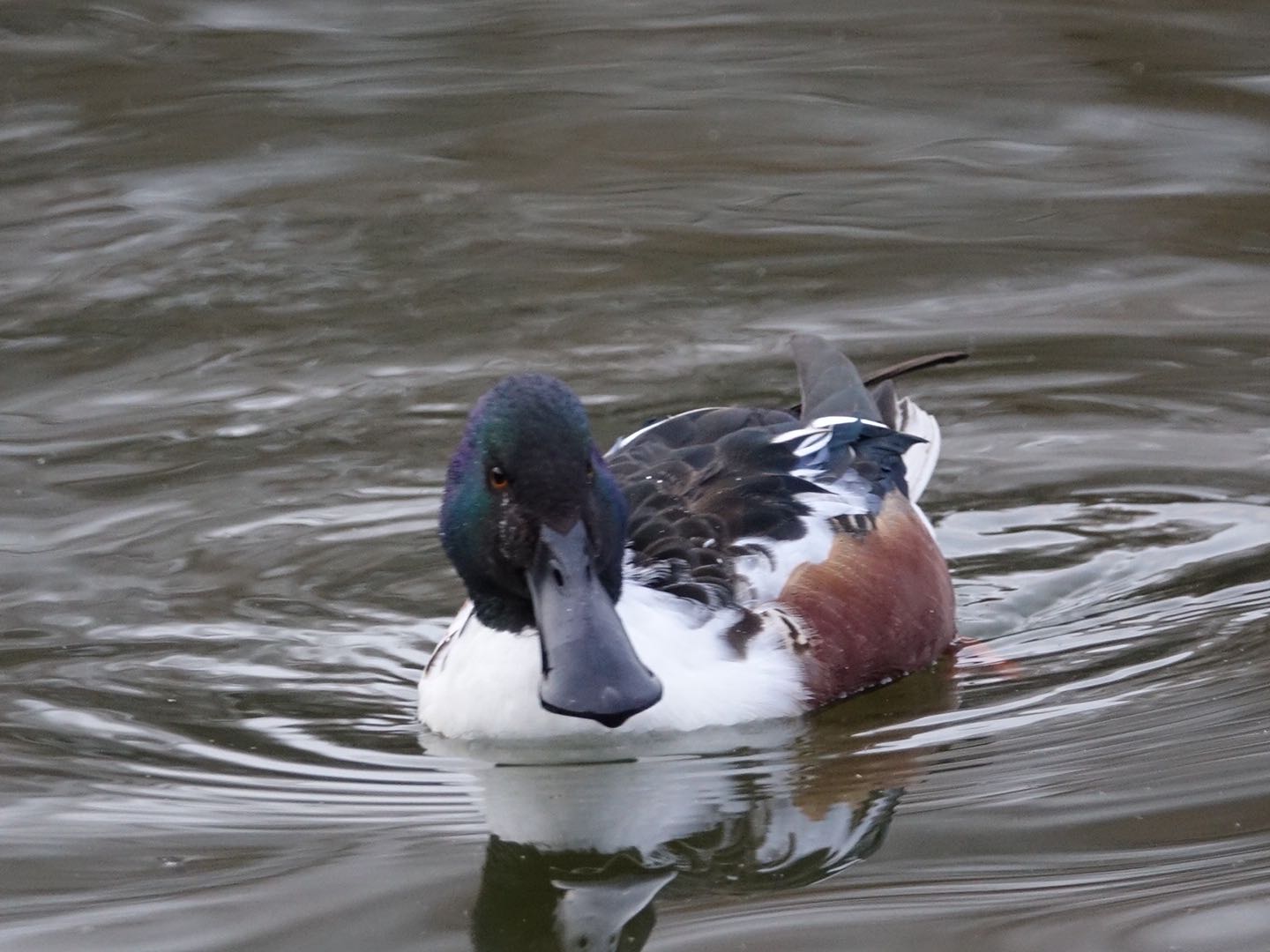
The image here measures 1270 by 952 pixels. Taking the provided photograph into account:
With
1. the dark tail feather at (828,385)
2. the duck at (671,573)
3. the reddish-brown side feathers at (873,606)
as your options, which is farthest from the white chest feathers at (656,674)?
the dark tail feather at (828,385)

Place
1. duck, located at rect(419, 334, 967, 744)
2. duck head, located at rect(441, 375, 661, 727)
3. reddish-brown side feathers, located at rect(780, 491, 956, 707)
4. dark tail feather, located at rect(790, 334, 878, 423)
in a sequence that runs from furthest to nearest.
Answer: dark tail feather, located at rect(790, 334, 878, 423) → reddish-brown side feathers, located at rect(780, 491, 956, 707) → duck, located at rect(419, 334, 967, 744) → duck head, located at rect(441, 375, 661, 727)

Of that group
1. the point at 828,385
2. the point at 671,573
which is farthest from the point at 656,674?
the point at 828,385

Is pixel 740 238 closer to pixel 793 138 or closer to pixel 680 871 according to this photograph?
pixel 793 138

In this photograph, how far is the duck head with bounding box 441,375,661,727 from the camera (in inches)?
166

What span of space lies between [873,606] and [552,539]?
115 centimetres

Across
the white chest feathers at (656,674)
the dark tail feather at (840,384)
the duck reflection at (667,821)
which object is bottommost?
the duck reflection at (667,821)

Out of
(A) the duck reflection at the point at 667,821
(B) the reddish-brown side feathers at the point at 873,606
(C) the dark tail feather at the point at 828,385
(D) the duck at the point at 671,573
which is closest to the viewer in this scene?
(A) the duck reflection at the point at 667,821

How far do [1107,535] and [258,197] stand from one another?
4.45 meters

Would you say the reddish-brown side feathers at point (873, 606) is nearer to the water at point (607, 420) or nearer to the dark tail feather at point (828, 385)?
the water at point (607, 420)

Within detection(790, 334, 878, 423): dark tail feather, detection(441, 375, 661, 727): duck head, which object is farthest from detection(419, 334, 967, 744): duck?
detection(790, 334, 878, 423): dark tail feather

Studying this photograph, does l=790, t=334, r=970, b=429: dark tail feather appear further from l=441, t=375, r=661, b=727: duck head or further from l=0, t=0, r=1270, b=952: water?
l=441, t=375, r=661, b=727: duck head

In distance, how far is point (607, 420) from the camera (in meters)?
7.09

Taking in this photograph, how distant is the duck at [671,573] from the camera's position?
4.38 m

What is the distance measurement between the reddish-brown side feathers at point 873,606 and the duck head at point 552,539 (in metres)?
0.59
